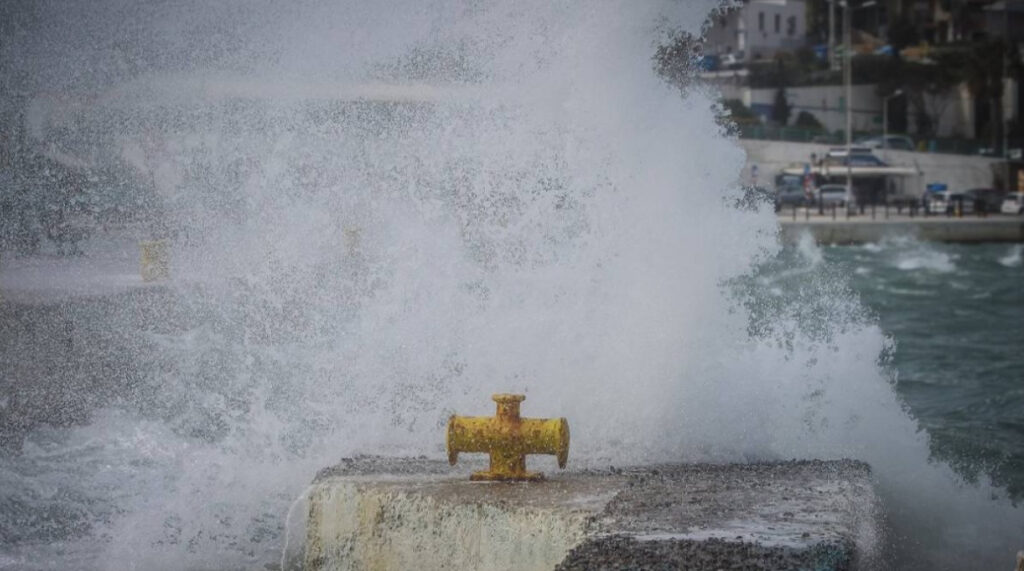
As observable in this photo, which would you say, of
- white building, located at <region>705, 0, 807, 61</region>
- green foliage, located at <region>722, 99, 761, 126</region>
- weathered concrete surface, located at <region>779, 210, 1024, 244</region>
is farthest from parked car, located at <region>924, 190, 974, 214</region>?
white building, located at <region>705, 0, 807, 61</region>

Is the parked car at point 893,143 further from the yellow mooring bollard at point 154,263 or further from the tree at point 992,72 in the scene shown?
the yellow mooring bollard at point 154,263

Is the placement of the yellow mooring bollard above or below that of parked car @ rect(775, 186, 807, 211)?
above

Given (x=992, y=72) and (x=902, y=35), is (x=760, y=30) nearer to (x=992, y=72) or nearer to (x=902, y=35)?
(x=902, y=35)

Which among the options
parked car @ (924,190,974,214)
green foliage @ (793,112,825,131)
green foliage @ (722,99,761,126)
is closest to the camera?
parked car @ (924,190,974,214)

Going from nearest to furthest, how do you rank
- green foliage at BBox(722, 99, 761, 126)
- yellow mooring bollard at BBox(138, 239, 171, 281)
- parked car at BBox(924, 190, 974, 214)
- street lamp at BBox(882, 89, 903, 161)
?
yellow mooring bollard at BBox(138, 239, 171, 281) → parked car at BBox(924, 190, 974, 214) → green foliage at BBox(722, 99, 761, 126) → street lamp at BBox(882, 89, 903, 161)

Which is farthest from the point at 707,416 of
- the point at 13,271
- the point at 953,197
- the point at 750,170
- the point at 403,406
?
the point at 750,170

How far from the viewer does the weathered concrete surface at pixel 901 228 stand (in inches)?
1756

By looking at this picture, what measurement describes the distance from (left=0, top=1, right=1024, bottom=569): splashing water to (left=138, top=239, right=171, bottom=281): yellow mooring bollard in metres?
0.72

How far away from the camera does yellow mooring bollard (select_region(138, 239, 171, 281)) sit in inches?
687

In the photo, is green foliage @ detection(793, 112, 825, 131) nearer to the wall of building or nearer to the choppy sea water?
the wall of building

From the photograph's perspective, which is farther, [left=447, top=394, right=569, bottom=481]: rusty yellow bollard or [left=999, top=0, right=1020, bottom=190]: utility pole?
[left=999, top=0, right=1020, bottom=190]: utility pole

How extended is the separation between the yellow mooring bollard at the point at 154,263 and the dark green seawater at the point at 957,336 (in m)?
9.31

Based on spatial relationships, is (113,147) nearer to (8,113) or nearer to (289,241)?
(8,113)

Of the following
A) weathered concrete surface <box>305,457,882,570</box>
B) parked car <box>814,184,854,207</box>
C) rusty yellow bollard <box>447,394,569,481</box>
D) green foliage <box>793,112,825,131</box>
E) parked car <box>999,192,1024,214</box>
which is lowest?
parked car <box>999,192,1024,214</box>
